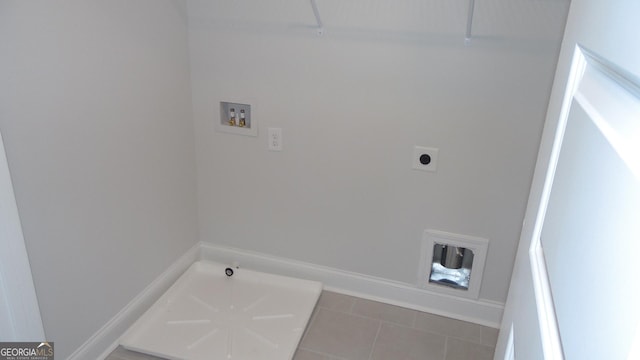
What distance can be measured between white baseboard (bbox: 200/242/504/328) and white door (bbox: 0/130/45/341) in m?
1.15

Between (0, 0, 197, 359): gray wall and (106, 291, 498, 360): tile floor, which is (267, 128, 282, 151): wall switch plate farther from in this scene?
(106, 291, 498, 360): tile floor

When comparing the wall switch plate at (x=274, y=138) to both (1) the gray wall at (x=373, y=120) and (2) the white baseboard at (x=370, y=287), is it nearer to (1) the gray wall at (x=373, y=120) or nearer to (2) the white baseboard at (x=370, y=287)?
(1) the gray wall at (x=373, y=120)

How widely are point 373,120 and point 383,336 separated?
102cm

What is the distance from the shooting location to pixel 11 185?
4.74 ft

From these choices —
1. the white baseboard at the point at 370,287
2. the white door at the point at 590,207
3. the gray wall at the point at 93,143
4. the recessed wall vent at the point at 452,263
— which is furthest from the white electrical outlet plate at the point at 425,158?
the white door at the point at 590,207

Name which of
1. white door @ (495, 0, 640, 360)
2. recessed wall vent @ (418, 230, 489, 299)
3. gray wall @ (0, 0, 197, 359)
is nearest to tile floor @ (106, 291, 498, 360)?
recessed wall vent @ (418, 230, 489, 299)

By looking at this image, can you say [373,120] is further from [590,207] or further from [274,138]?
[590,207]

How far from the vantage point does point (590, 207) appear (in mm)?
488

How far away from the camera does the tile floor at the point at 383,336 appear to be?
2080 millimetres

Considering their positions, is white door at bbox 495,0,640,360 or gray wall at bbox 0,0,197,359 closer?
white door at bbox 495,0,640,360

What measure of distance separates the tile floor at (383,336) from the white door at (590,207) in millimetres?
1416

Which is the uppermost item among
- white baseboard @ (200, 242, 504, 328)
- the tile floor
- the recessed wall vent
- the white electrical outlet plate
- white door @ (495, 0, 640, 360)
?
white door @ (495, 0, 640, 360)

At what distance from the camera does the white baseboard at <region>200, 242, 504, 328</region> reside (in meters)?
2.30

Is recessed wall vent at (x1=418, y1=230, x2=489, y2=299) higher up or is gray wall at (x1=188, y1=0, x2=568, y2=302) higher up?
gray wall at (x1=188, y1=0, x2=568, y2=302)
